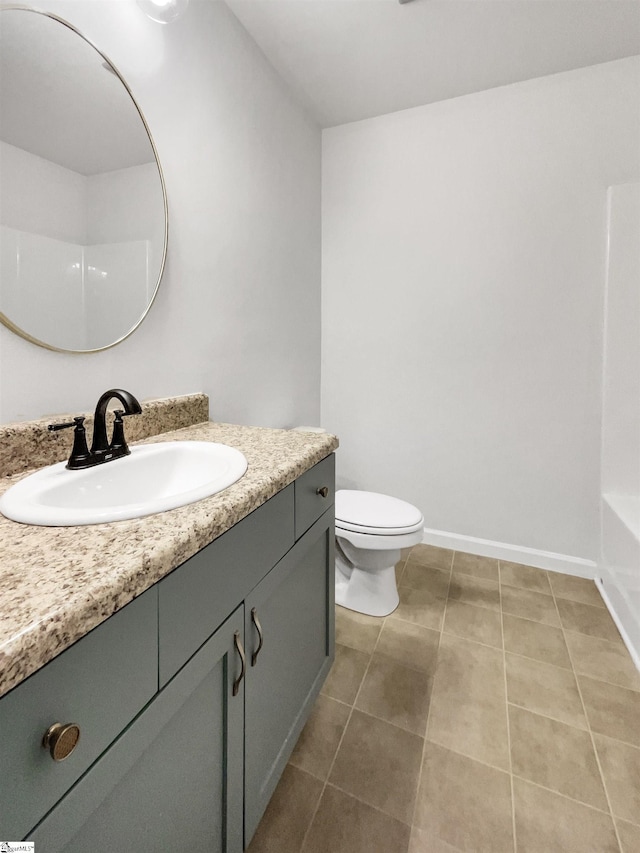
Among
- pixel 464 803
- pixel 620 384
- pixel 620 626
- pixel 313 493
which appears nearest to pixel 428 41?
pixel 620 384

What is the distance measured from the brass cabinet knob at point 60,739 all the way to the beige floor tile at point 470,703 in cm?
115

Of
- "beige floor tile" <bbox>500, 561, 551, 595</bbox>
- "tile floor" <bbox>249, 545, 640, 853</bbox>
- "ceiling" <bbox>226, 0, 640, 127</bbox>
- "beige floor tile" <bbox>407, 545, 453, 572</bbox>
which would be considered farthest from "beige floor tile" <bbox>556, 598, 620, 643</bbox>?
"ceiling" <bbox>226, 0, 640, 127</bbox>

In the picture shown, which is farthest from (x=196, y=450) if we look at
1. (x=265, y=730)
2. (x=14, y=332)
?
(x=265, y=730)

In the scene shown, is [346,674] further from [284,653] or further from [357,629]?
[284,653]

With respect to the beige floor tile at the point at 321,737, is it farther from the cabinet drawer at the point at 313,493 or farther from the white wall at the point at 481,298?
the white wall at the point at 481,298

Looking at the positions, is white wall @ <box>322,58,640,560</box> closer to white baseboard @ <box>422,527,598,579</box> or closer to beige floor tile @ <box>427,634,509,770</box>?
white baseboard @ <box>422,527,598,579</box>

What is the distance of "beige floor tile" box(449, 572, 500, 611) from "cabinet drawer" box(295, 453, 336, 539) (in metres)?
1.09

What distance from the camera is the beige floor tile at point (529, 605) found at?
5.72 feet

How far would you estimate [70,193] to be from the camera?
1.01 meters

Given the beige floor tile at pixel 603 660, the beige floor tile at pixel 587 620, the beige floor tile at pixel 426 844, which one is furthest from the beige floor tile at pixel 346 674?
the beige floor tile at pixel 587 620

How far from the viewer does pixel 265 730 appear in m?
0.91

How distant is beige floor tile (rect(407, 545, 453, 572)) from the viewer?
2.17 meters

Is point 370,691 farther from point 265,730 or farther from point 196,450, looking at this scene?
point 196,450

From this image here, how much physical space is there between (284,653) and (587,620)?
1.49 meters
